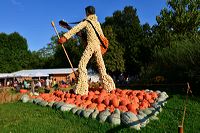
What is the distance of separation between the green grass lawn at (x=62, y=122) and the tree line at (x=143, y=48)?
5914mm

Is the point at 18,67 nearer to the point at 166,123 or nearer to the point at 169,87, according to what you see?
the point at 169,87

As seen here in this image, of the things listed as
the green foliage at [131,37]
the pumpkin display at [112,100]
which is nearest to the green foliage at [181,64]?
the pumpkin display at [112,100]

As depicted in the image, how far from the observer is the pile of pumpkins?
26.3 feet

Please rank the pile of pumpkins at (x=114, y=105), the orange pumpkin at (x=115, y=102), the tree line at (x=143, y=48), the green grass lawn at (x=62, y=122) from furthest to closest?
1. the tree line at (x=143, y=48)
2. the orange pumpkin at (x=115, y=102)
3. the pile of pumpkins at (x=114, y=105)
4. the green grass lawn at (x=62, y=122)

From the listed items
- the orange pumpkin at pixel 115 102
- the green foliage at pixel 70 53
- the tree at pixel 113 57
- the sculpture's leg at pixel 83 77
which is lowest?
the orange pumpkin at pixel 115 102

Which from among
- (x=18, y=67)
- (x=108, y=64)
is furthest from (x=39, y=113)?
(x=18, y=67)

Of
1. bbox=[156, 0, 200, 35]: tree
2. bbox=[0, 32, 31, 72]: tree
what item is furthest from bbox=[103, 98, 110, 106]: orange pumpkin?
bbox=[0, 32, 31, 72]: tree

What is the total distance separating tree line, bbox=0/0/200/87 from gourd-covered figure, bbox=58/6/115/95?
4648 mm

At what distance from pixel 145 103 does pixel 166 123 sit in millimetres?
1460

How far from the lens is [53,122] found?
7.84 metres

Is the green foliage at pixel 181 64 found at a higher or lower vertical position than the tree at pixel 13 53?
lower

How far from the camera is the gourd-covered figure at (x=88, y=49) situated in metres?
11.2

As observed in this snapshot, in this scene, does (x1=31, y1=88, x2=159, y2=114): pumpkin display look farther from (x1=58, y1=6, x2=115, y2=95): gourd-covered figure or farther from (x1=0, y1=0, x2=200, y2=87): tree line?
(x1=0, y1=0, x2=200, y2=87): tree line

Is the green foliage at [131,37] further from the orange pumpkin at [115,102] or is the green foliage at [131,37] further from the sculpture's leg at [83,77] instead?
the orange pumpkin at [115,102]
